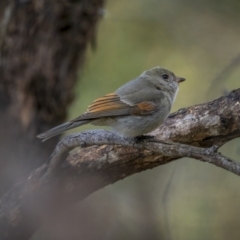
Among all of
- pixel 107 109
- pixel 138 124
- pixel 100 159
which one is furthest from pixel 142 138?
pixel 100 159

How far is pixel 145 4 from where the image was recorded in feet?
25.4

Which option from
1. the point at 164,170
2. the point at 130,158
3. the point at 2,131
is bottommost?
the point at 164,170

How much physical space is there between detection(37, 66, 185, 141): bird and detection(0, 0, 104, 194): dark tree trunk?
5.21 feet

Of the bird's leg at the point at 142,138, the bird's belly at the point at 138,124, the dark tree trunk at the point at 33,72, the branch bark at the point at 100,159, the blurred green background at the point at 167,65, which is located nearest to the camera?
the branch bark at the point at 100,159

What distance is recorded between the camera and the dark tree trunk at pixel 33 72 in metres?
5.84

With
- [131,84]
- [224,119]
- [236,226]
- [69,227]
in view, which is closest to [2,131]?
[69,227]

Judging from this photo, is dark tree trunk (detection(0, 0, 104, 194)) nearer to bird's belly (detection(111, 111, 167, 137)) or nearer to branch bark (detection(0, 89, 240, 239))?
branch bark (detection(0, 89, 240, 239))

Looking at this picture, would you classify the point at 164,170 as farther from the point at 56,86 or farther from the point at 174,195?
the point at 56,86

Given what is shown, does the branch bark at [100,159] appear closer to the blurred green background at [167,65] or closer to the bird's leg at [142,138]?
the bird's leg at [142,138]

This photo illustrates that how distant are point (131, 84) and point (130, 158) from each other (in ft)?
2.35

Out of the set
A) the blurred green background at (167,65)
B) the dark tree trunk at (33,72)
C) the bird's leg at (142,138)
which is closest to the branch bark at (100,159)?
the bird's leg at (142,138)

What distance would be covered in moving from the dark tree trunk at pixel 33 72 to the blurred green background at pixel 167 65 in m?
0.60

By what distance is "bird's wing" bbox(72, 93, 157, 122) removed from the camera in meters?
4.32

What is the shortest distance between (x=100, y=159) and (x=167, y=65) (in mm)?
3984
